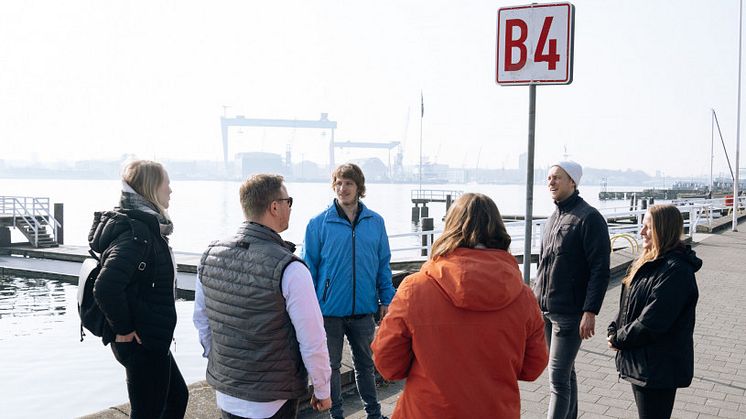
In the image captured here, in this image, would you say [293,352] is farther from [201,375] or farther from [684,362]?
[201,375]

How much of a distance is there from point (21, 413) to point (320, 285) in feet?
16.6

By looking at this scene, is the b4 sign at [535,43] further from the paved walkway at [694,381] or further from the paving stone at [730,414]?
the paving stone at [730,414]

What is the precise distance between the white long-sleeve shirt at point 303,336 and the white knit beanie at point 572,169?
207cm

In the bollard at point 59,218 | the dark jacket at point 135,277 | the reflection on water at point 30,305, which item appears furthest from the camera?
the bollard at point 59,218

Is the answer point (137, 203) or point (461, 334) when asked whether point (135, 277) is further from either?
point (461, 334)

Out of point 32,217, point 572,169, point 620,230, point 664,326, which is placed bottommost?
point 32,217

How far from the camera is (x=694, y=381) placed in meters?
5.37

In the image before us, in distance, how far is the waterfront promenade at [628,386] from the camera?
4480 mm

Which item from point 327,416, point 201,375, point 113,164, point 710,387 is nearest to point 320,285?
point 327,416

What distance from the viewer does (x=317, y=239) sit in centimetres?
416

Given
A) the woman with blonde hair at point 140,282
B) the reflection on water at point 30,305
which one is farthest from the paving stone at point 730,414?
the reflection on water at point 30,305

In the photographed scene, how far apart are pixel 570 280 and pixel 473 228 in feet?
6.08

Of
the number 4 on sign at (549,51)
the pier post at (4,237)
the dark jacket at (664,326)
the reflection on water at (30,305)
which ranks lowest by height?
the reflection on water at (30,305)

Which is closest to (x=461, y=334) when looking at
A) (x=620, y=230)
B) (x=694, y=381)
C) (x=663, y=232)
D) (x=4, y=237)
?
(x=663, y=232)
